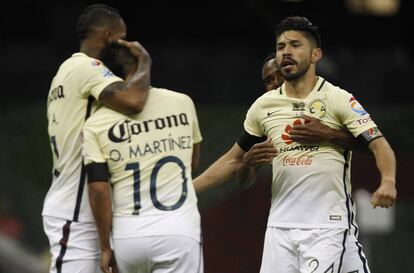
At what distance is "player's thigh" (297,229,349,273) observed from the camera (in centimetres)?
775

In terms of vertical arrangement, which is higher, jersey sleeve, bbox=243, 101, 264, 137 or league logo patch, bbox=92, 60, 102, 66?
league logo patch, bbox=92, 60, 102, 66

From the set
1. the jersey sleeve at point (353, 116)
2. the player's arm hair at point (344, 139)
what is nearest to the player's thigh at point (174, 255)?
the player's arm hair at point (344, 139)

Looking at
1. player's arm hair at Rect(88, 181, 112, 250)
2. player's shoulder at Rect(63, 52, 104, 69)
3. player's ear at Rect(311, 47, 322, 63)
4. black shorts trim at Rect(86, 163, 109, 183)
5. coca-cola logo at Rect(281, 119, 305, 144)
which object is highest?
player's ear at Rect(311, 47, 322, 63)

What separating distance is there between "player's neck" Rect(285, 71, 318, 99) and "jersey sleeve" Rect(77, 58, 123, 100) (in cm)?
123

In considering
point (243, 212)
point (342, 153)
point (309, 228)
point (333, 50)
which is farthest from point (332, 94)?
point (333, 50)

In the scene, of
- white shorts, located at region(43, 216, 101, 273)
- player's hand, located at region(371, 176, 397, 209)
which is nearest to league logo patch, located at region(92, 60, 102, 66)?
white shorts, located at region(43, 216, 101, 273)

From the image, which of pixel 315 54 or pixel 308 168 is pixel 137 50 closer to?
pixel 315 54

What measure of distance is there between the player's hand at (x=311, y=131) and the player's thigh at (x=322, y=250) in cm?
60

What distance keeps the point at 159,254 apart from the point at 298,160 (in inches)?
49.7

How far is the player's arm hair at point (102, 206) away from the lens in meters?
7.37

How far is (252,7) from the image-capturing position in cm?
2225

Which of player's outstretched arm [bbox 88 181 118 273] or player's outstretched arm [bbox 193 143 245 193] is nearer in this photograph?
player's outstretched arm [bbox 88 181 118 273]

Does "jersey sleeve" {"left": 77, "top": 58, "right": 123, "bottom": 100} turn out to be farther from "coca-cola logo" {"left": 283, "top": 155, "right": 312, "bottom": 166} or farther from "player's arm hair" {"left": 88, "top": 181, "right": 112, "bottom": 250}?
"coca-cola logo" {"left": 283, "top": 155, "right": 312, "bottom": 166}

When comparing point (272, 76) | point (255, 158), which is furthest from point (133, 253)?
point (272, 76)
